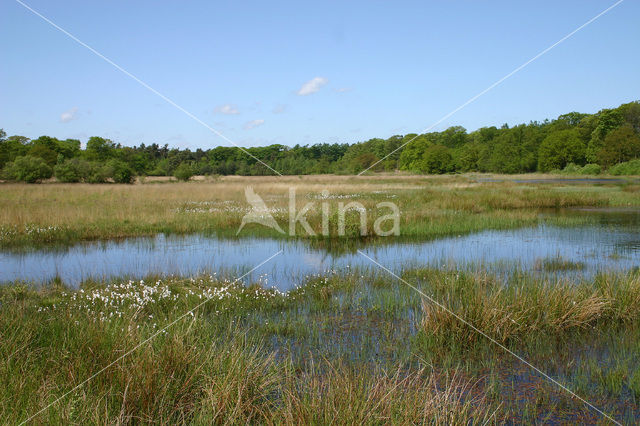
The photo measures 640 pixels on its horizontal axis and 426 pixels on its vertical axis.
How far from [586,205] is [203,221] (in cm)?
2349

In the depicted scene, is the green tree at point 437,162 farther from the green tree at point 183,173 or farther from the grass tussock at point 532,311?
the grass tussock at point 532,311

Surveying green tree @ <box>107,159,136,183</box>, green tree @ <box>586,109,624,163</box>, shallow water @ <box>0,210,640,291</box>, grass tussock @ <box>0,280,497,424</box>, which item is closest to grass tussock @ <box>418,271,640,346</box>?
grass tussock @ <box>0,280,497,424</box>

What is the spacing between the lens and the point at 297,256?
12609 mm

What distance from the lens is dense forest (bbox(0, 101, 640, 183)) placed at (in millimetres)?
45125

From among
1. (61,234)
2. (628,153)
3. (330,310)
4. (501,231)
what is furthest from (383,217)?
(628,153)

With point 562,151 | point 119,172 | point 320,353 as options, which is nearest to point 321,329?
point 320,353

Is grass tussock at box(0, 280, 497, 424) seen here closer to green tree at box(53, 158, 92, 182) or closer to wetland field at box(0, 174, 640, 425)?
wetland field at box(0, 174, 640, 425)

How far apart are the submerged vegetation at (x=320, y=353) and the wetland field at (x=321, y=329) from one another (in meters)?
0.03

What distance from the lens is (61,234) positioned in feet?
51.1

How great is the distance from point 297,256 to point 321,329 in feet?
19.8

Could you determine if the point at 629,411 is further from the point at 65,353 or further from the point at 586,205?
the point at 586,205

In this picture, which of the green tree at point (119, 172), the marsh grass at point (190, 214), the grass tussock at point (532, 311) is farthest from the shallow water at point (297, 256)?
the green tree at point (119, 172)

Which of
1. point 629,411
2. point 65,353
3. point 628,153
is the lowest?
point 629,411

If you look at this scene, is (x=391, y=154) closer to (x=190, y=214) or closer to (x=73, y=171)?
(x=73, y=171)
